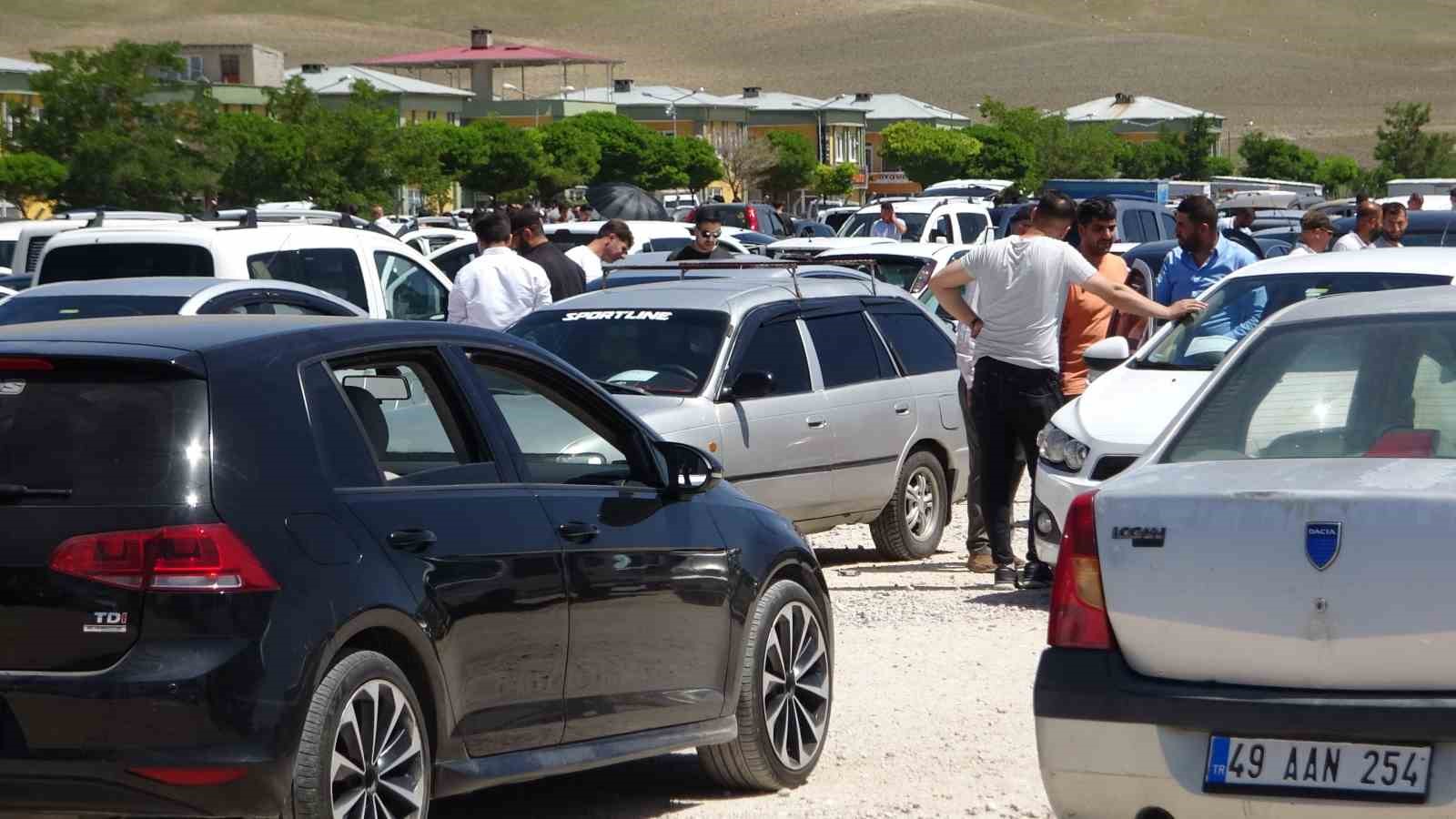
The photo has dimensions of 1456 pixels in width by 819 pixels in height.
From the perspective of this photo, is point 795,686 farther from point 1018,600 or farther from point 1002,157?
point 1002,157

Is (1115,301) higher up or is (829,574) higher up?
(1115,301)

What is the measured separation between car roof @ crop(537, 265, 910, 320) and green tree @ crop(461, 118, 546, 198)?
66558 mm

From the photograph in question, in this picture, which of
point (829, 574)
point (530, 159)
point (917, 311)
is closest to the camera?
point (829, 574)

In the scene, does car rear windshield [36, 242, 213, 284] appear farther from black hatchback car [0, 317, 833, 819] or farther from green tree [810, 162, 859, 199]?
green tree [810, 162, 859, 199]

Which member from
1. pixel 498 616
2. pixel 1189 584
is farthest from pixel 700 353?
pixel 1189 584

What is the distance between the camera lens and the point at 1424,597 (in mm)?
4578

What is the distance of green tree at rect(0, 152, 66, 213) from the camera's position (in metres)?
49.0

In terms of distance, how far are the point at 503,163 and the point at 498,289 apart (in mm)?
67819

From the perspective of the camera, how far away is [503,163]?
262ft

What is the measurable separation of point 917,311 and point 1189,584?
836 centimetres

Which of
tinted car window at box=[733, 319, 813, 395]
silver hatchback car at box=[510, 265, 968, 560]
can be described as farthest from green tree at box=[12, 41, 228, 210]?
tinted car window at box=[733, 319, 813, 395]

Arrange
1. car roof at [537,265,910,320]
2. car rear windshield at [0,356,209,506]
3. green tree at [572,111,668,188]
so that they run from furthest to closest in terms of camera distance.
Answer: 1. green tree at [572,111,668,188]
2. car roof at [537,265,910,320]
3. car rear windshield at [0,356,209,506]

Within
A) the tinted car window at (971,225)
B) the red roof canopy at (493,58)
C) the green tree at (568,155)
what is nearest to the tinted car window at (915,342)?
the tinted car window at (971,225)

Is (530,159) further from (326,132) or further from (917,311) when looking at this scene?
(917,311)
